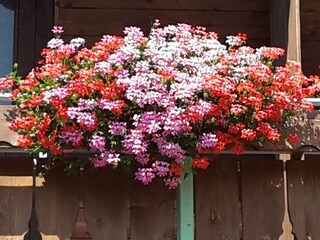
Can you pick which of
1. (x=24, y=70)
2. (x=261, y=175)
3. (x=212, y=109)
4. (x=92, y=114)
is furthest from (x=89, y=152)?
(x=24, y=70)

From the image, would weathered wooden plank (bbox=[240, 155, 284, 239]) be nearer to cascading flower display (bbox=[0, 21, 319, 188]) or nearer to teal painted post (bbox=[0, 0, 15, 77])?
cascading flower display (bbox=[0, 21, 319, 188])

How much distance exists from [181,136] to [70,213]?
2.13 ft

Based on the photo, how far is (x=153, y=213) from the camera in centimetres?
342

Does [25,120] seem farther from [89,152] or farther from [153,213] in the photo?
[153,213]

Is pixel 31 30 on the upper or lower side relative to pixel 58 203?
upper

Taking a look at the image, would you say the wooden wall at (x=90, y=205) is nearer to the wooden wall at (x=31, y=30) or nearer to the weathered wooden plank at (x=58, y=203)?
the weathered wooden plank at (x=58, y=203)

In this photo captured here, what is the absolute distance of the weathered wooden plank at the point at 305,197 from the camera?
11.5ft

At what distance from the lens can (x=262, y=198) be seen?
3490 millimetres

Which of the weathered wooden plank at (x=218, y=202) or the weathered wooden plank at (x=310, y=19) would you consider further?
the weathered wooden plank at (x=310, y=19)

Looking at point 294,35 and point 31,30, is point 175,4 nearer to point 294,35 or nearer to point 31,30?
point 31,30

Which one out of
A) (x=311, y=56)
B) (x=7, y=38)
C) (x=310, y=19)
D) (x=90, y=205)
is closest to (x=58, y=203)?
(x=90, y=205)

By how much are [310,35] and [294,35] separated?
1614mm

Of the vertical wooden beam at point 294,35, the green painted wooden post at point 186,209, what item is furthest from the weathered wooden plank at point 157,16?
the green painted wooden post at point 186,209

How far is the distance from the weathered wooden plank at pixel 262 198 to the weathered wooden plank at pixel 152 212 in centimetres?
34
